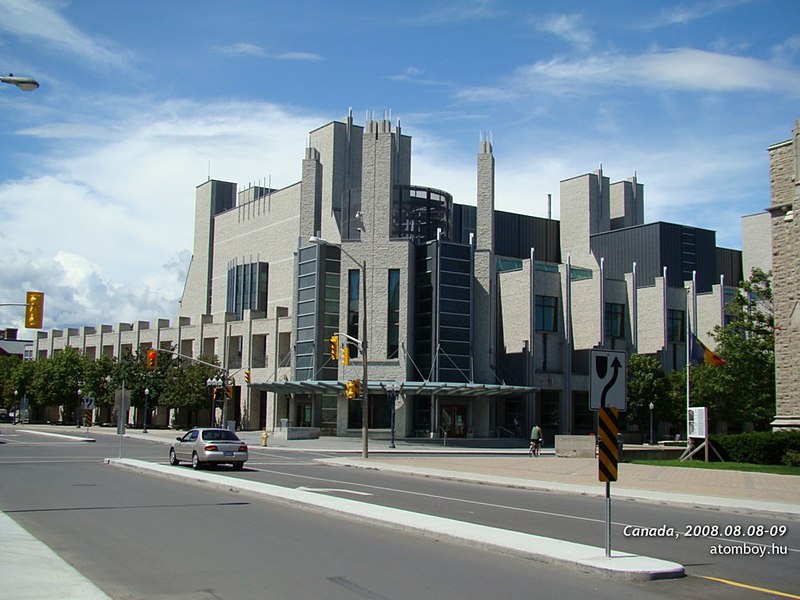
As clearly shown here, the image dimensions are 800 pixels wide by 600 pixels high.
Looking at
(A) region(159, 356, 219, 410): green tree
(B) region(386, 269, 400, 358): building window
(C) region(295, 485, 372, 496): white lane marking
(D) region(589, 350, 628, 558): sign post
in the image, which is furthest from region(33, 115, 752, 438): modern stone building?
(D) region(589, 350, 628, 558): sign post

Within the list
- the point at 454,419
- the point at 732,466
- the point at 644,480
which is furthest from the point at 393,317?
the point at 644,480

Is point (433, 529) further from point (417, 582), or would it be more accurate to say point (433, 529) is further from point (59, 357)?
point (59, 357)

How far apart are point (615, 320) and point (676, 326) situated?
18.1 ft

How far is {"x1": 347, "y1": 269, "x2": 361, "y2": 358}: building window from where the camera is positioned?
61688mm

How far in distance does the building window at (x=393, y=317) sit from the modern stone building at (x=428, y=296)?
0.10 meters

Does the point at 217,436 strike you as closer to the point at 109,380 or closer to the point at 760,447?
the point at 760,447

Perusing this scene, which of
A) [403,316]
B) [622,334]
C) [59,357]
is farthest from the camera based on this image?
[59,357]

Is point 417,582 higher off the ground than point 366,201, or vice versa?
point 366,201

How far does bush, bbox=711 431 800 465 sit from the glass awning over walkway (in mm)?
24059

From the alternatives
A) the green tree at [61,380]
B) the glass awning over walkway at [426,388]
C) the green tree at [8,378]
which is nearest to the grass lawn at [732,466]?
the glass awning over walkway at [426,388]

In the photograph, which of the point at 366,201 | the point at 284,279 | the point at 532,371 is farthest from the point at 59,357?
the point at 532,371

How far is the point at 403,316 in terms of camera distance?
6034cm

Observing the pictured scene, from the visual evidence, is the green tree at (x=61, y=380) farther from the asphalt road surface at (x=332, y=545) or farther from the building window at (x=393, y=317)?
the asphalt road surface at (x=332, y=545)

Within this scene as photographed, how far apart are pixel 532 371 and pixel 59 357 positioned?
179ft
